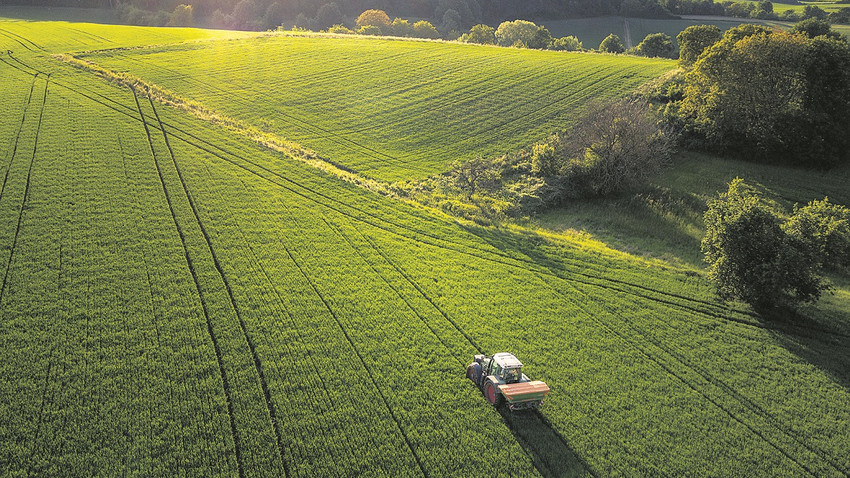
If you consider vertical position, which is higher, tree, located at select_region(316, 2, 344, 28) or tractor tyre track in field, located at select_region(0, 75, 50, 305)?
tree, located at select_region(316, 2, 344, 28)

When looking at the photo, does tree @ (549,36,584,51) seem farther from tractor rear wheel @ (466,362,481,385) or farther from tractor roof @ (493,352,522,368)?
tractor roof @ (493,352,522,368)

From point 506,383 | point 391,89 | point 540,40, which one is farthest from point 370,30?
point 506,383

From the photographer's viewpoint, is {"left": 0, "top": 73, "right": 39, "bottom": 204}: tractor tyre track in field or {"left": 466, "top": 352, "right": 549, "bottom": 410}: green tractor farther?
{"left": 0, "top": 73, "right": 39, "bottom": 204}: tractor tyre track in field

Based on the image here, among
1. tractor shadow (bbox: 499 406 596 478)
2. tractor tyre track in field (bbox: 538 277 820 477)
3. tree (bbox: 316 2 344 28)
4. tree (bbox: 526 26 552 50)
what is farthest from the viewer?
tree (bbox: 316 2 344 28)

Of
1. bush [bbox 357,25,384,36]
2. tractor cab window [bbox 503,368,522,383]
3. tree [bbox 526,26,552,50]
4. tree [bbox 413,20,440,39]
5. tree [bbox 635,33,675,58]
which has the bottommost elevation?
→ tractor cab window [bbox 503,368,522,383]

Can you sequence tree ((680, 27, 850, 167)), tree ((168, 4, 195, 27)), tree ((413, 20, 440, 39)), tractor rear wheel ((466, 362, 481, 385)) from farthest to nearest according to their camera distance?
tree ((413, 20, 440, 39)), tree ((168, 4, 195, 27)), tree ((680, 27, 850, 167)), tractor rear wheel ((466, 362, 481, 385))

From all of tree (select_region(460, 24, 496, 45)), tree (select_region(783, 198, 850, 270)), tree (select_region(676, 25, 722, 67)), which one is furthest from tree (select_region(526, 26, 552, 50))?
tree (select_region(783, 198, 850, 270))

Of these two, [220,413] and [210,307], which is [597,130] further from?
[220,413]

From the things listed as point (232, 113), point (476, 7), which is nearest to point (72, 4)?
point (232, 113)
